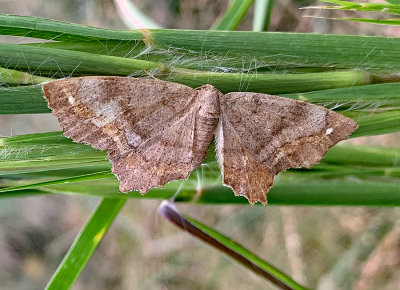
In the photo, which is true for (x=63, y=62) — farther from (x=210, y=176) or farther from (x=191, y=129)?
(x=210, y=176)

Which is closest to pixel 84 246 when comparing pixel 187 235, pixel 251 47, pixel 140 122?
pixel 140 122

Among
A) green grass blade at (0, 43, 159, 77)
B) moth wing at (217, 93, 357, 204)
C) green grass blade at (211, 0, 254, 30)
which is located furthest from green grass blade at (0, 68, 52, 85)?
green grass blade at (211, 0, 254, 30)

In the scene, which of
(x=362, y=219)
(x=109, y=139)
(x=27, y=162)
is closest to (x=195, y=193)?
(x=109, y=139)

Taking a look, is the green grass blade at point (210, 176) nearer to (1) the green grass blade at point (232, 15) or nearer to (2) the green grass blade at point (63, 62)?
(2) the green grass blade at point (63, 62)

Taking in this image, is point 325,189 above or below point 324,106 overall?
below

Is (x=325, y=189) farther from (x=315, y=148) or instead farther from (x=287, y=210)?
(x=287, y=210)

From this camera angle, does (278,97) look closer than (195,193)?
Yes

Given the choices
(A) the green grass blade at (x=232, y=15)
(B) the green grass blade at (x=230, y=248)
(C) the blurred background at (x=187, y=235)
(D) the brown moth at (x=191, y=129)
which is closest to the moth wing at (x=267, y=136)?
(D) the brown moth at (x=191, y=129)
